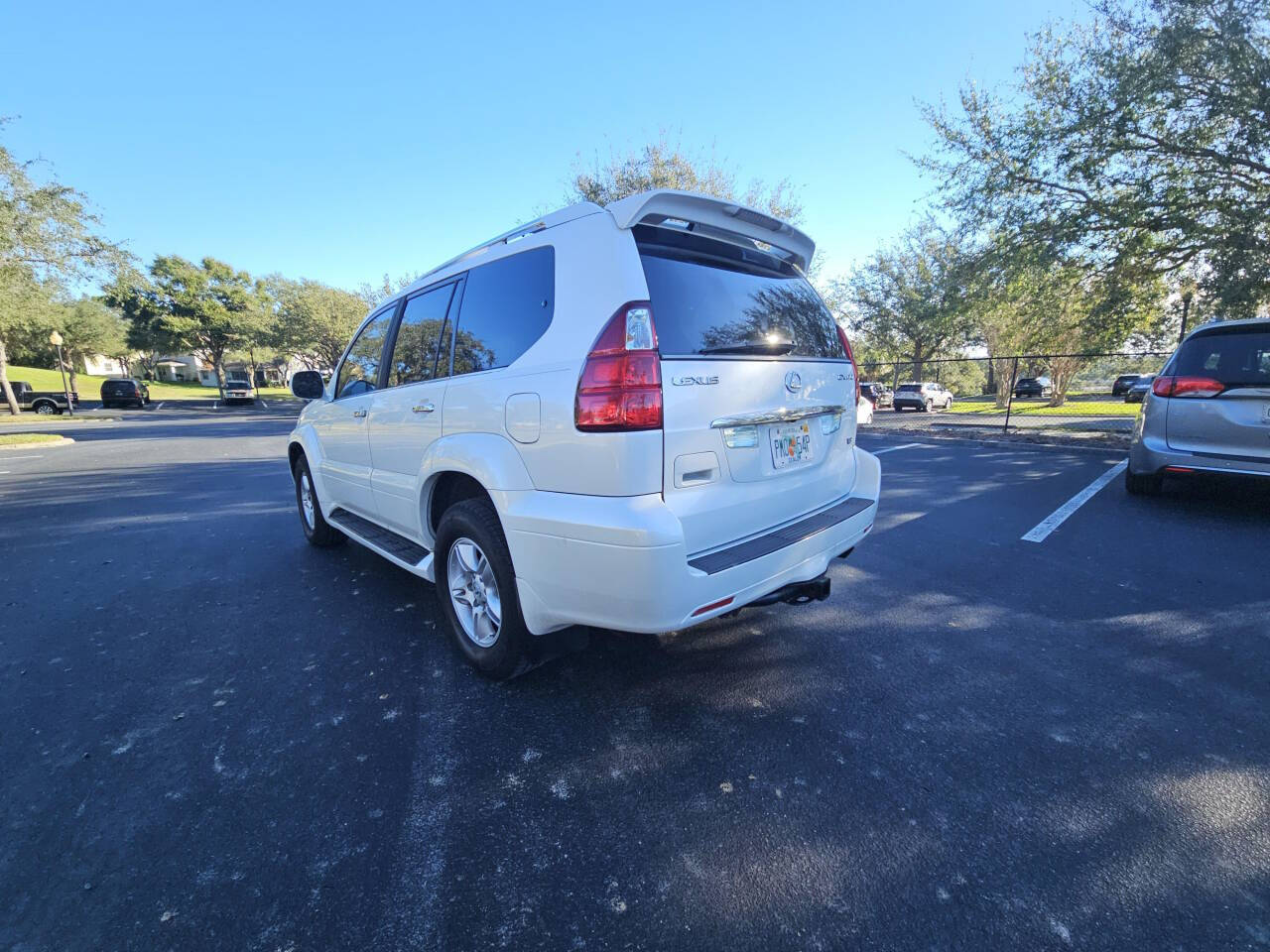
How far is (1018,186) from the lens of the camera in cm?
1116

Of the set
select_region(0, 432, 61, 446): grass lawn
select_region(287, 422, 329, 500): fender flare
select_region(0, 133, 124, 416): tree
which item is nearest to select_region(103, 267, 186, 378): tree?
select_region(0, 133, 124, 416): tree

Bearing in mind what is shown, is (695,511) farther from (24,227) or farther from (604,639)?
(24,227)

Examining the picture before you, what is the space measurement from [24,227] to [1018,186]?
27.0 meters

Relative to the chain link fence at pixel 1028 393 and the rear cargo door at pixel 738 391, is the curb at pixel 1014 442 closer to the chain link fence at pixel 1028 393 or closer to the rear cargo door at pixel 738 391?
the chain link fence at pixel 1028 393

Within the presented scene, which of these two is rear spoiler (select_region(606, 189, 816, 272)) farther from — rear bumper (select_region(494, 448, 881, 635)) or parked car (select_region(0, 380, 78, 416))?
parked car (select_region(0, 380, 78, 416))

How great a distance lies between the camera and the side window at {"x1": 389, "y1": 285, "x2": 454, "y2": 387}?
303 centimetres

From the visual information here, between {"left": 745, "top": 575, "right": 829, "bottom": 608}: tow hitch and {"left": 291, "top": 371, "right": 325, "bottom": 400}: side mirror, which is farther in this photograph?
{"left": 291, "top": 371, "right": 325, "bottom": 400}: side mirror

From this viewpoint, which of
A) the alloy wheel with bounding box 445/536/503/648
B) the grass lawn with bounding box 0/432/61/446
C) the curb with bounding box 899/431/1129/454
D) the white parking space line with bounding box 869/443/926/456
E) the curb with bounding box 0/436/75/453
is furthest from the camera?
the grass lawn with bounding box 0/432/61/446

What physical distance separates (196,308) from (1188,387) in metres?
55.6

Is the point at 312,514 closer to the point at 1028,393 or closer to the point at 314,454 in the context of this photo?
the point at 314,454

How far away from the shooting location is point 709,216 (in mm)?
2438

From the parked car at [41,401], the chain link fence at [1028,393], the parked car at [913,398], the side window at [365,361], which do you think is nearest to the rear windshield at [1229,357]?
the chain link fence at [1028,393]

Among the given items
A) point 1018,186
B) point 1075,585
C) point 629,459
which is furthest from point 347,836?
point 1018,186

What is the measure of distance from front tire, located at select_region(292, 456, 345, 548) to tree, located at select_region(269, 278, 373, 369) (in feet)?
129
